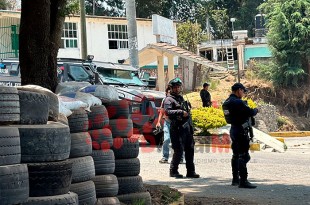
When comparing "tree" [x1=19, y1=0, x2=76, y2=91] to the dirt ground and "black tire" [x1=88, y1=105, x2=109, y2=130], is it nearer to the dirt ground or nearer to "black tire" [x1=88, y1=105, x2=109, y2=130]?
"black tire" [x1=88, y1=105, x2=109, y2=130]

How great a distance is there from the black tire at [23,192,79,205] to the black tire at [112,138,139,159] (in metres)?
2.23

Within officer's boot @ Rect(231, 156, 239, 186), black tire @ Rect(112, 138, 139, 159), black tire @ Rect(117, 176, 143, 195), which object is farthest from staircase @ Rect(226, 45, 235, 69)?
black tire @ Rect(117, 176, 143, 195)

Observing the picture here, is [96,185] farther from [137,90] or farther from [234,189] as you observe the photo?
[137,90]

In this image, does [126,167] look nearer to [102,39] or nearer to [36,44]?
[36,44]

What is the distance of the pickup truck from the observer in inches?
750

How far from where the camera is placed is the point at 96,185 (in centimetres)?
729

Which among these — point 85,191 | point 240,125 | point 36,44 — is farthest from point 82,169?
point 240,125

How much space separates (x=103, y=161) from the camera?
740 centimetres

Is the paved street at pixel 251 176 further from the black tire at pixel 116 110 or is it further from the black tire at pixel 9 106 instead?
the black tire at pixel 9 106

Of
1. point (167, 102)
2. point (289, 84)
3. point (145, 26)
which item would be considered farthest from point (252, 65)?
point (167, 102)

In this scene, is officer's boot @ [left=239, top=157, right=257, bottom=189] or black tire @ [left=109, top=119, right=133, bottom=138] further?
officer's boot @ [left=239, top=157, right=257, bottom=189]

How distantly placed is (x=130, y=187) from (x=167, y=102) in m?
4.24

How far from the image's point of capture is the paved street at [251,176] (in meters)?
10.3

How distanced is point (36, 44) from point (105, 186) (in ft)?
8.58
